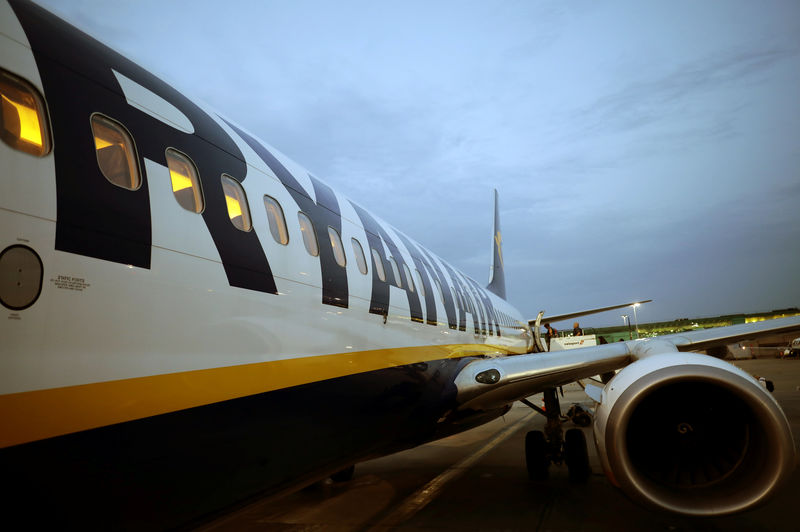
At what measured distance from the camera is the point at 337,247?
4.07 meters

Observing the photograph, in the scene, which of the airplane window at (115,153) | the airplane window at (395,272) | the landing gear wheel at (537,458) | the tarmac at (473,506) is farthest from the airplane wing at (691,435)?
the airplane window at (115,153)

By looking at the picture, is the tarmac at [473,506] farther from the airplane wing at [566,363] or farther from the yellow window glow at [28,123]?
the yellow window glow at [28,123]

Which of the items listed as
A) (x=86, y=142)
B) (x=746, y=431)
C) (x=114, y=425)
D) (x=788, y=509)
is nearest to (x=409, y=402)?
(x=746, y=431)

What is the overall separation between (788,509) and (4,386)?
658cm

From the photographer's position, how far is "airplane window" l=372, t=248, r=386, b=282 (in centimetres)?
478

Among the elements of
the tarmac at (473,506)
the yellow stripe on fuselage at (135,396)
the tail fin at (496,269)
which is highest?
the tail fin at (496,269)

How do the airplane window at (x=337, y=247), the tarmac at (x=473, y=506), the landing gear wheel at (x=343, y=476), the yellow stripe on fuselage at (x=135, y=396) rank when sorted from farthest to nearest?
1. the landing gear wheel at (x=343, y=476)
2. the tarmac at (x=473, y=506)
3. the airplane window at (x=337, y=247)
4. the yellow stripe on fuselage at (x=135, y=396)

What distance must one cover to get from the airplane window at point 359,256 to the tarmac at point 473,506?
6.79 ft

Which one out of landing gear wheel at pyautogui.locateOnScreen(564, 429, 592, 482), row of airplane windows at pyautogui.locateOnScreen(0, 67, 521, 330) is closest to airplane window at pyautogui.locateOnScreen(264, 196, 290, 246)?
row of airplane windows at pyautogui.locateOnScreen(0, 67, 521, 330)

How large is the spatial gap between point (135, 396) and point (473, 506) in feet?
16.0

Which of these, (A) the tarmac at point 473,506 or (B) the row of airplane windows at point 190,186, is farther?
(A) the tarmac at point 473,506

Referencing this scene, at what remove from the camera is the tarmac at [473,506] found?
5047 millimetres

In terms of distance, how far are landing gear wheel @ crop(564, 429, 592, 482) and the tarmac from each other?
0.46 feet

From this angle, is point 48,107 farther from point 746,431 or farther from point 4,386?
point 746,431
